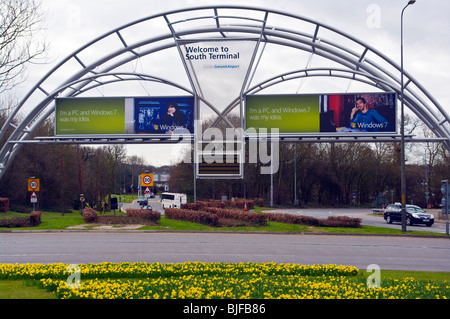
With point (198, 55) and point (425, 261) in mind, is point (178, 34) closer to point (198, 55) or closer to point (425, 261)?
point (198, 55)

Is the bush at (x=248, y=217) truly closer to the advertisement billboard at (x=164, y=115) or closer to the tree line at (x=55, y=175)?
the advertisement billboard at (x=164, y=115)

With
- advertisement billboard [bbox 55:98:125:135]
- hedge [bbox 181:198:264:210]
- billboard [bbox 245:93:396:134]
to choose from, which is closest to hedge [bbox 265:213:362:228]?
hedge [bbox 181:198:264:210]

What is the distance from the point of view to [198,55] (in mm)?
21156

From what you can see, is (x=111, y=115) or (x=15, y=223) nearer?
(x=111, y=115)

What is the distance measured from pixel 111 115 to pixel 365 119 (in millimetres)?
12090

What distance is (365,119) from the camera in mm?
22047

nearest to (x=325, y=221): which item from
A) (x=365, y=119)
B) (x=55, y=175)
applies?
(x=365, y=119)

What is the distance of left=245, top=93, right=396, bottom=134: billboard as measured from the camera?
22.0 metres

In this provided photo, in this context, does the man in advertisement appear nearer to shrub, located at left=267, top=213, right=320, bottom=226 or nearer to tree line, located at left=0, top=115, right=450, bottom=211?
shrub, located at left=267, top=213, right=320, bottom=226

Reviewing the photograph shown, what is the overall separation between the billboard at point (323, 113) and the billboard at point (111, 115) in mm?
4390

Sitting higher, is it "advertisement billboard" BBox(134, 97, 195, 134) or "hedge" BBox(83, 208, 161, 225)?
"advertisement billboard" BBox(134, 97, 195, 134)

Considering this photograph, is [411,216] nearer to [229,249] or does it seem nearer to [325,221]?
[325,221]

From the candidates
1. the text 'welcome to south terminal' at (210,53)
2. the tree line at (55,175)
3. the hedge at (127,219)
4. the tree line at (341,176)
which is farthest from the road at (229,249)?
the tree line at (341,176)

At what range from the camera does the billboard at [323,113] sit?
2198 centimetres
